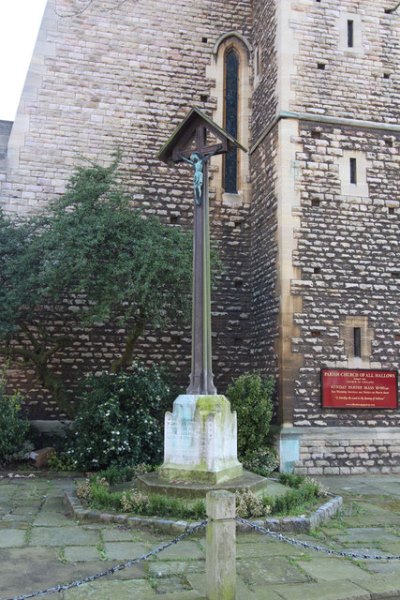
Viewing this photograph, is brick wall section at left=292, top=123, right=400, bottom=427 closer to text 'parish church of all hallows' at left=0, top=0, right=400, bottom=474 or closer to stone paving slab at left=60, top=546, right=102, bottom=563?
text 'parish church of all hallows' at left=0, top=0, right=400, bottom=474

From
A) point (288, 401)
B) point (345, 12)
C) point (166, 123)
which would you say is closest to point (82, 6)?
point (166, 123)

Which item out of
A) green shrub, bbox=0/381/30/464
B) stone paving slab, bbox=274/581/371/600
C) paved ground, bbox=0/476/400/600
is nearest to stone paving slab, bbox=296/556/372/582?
paved ground, bbox=0/476/400/600

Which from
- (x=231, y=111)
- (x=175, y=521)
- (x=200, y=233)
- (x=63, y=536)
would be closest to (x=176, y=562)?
(x=175, y=521)

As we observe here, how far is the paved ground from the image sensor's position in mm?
4113

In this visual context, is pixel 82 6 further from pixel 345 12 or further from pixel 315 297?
pixel 315 297

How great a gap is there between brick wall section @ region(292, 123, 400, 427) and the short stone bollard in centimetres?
641

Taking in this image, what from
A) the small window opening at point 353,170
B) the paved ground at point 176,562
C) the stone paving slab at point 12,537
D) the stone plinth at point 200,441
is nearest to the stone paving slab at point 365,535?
the paved ground at point 176,562

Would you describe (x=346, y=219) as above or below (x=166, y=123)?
below

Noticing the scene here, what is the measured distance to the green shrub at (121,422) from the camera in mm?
9062

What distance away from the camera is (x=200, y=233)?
24.0 ft

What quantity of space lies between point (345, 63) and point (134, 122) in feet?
14.8

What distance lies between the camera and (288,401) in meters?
10.1

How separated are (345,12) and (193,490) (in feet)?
32.8

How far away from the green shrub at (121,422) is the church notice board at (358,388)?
283cm
